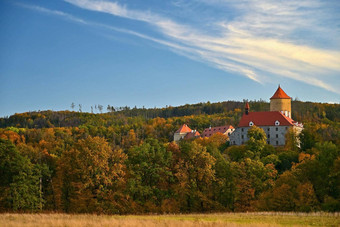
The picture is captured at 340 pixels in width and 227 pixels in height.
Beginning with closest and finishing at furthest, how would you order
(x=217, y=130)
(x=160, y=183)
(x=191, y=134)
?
(x=160, y=183), (x=217, y=130), (x=191, y=134)

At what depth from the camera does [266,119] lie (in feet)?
374

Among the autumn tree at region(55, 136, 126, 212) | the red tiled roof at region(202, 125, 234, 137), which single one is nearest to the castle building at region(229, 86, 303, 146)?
the red tiled roof at region(202, 125, 234, 137)

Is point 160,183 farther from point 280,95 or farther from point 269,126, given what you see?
point 280,95

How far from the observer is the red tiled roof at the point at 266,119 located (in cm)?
11275

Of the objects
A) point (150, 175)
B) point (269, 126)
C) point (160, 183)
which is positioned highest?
point (269, 126)

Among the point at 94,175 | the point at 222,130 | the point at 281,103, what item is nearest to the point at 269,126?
the point at 281,103

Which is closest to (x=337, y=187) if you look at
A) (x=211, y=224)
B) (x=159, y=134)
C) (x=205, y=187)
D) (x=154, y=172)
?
(x=205, y=187)

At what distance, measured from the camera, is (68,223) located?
27.5 meters

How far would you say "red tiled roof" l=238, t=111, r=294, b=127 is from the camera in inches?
4439

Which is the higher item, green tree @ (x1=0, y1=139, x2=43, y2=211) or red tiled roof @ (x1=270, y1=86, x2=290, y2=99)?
red tiled roof @ (x1=270, y1=86, x2=290, y2=99)

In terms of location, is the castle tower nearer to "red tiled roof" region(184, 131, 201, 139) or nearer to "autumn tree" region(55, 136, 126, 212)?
"red tiled roof" region(184, 131, 201, 139)

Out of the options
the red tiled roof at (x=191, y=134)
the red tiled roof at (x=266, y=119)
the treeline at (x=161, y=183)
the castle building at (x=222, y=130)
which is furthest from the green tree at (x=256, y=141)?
the red tiled roof at (x=191, y=134)

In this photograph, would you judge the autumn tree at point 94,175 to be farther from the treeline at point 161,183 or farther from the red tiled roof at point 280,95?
the red tiled roof at point 280,95

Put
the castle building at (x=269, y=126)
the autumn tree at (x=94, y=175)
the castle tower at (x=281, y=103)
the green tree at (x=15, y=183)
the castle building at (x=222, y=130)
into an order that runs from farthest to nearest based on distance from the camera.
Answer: the castle building at (x=222, y=130) < the castle tower at (x=281, y=103) < the castle building at (x=269, y=126) < the green tree at (x=15, y=183) < the autumn tree at (x=94, y=175)
